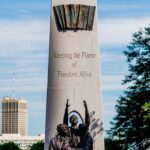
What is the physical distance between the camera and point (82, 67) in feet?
89.9

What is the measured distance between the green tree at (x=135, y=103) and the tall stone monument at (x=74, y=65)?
11.2m

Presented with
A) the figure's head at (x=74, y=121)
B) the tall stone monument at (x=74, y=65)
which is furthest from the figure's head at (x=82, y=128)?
the tall stone monument at (x=74, y=65)

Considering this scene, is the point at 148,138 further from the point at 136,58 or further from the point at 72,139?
the point at 72,139

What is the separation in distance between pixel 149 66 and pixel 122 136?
4.36 meters

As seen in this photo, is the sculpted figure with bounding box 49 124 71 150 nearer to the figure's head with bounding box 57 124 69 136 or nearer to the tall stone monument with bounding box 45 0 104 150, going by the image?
the figure's head with bounding box 57 124 69 136

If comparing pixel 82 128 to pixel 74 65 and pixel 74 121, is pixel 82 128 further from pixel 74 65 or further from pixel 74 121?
pixel 74 65

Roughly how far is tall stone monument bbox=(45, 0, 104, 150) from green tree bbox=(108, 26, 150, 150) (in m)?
11.2

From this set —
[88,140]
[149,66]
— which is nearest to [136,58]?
[149,66]

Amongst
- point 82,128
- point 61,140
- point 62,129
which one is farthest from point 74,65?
point 61,140

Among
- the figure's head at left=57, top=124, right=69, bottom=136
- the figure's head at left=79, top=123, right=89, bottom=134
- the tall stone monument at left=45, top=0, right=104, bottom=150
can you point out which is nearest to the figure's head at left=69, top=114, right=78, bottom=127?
the figure's head at left=79, top=123, right=89, bottom=134

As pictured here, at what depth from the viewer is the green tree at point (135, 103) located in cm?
3944

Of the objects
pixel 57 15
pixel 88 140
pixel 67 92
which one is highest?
pixel 57 15

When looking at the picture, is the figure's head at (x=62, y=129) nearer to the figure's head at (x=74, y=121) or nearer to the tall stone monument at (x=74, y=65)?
the figure's head at (x=74, y=121)

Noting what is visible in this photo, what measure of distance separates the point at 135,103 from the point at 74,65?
13348mm
